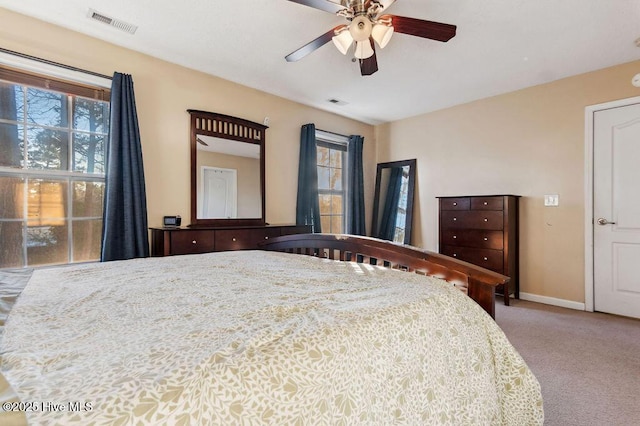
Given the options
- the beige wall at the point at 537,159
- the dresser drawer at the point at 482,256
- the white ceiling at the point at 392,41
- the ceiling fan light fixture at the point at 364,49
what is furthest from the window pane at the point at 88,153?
the beige wall at the point at 537,159

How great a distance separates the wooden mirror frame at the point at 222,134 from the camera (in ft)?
10.9

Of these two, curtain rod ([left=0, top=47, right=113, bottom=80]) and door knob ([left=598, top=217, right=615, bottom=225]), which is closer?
curtain rod ([left=0, top=47, right=113, bottom=80])

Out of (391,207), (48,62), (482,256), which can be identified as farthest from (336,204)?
(48,62)

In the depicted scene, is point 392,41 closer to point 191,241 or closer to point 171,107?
point 171,107

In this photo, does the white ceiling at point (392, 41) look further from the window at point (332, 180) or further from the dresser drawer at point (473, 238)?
the dresser drawer at point (473, 238)

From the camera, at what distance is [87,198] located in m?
2.79

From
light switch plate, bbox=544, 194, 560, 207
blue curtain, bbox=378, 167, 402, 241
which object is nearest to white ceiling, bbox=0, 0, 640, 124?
light switch plate, bbox=544, 194, 560, 207

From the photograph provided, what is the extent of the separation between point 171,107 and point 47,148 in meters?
1.11

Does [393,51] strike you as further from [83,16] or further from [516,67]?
[83,16]

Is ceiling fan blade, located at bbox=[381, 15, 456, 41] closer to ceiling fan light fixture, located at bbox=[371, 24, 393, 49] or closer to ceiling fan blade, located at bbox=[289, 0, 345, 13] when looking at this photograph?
ceiling fan light fixture, located at bbox=[371, 24, 393, 49]

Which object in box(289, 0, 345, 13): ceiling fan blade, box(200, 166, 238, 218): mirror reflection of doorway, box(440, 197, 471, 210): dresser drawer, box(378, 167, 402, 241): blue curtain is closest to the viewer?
box(289, 0, 345, 13): ceiling fan blade

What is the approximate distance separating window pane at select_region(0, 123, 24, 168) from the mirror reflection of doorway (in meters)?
1.45

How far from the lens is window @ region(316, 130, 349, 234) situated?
15.4ft

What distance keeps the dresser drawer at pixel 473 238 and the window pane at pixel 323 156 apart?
6.43 ft
